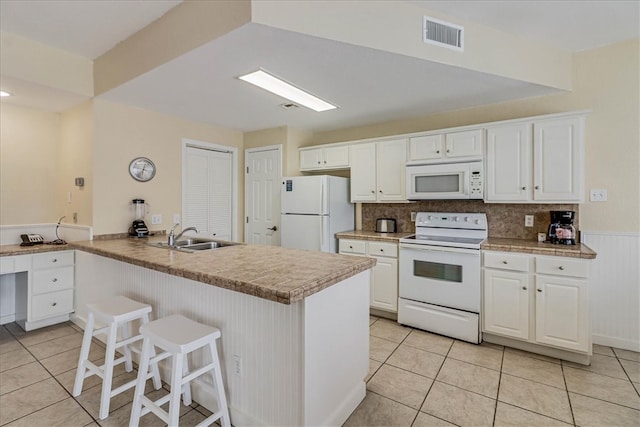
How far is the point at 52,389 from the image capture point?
2.11 meters

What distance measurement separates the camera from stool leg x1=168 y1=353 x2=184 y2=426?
149cm

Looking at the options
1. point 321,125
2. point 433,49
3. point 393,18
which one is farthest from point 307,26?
point 321,125

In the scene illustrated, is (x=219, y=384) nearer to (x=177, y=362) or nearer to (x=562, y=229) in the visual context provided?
(x=177, y=362)

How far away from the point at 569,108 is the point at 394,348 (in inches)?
111

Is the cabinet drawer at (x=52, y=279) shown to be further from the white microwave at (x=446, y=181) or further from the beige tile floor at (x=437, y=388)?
the white microwave at (x=446, y=181)

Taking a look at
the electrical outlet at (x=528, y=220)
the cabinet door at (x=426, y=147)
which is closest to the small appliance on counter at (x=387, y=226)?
the cabinet door at (x=426, y=147)

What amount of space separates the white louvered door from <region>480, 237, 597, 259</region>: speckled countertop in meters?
3.34

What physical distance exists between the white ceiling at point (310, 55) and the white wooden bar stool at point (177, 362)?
1.78 metres

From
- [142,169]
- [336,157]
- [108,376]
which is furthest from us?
[336,157]

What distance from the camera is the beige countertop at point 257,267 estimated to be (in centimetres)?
140

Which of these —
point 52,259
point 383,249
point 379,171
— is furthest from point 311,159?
point 52,259

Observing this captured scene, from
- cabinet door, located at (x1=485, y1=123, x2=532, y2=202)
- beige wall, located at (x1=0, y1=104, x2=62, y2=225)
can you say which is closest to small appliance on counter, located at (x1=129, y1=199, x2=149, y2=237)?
beige wall, located at (x1=0, y1=104, x2=62, y2=225)

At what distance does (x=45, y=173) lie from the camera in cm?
354

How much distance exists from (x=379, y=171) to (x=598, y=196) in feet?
6.83
